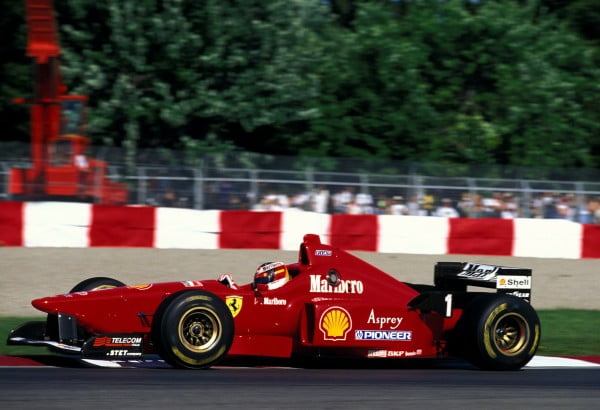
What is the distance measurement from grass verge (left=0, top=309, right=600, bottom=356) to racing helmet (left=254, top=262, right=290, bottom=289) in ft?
7.77

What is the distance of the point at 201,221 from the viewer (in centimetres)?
1578

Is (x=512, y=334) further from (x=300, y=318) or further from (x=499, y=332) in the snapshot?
(x=300, y=318)

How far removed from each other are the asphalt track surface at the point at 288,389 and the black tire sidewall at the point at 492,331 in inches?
5.3

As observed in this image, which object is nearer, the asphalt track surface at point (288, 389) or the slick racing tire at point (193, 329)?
A: the asphalt track surface at point (288, 389)

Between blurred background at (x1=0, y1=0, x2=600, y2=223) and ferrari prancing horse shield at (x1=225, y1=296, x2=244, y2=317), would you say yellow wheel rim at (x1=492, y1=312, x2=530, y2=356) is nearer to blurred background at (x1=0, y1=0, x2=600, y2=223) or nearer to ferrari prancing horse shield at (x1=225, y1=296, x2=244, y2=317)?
ferrari prancing horse shield at (x1=225, y1=296, x2=244, y2=317)

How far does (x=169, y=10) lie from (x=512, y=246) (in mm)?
10649

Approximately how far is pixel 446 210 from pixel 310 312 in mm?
8670

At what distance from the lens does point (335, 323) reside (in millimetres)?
8422

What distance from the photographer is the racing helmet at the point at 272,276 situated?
847 cm

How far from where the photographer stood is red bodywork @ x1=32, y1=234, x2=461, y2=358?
26.8ft

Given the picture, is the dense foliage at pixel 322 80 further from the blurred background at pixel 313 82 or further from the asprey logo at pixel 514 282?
the asprey logo at pixel 514 282

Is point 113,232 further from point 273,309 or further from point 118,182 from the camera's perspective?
point 273,309

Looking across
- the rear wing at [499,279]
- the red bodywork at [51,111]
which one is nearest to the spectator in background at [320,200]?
the red bodywork at [51,111]

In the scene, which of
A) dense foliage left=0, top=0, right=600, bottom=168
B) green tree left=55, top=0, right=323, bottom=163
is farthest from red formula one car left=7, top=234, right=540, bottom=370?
dense foliage left=0, top=0, right=600, bottom=168
